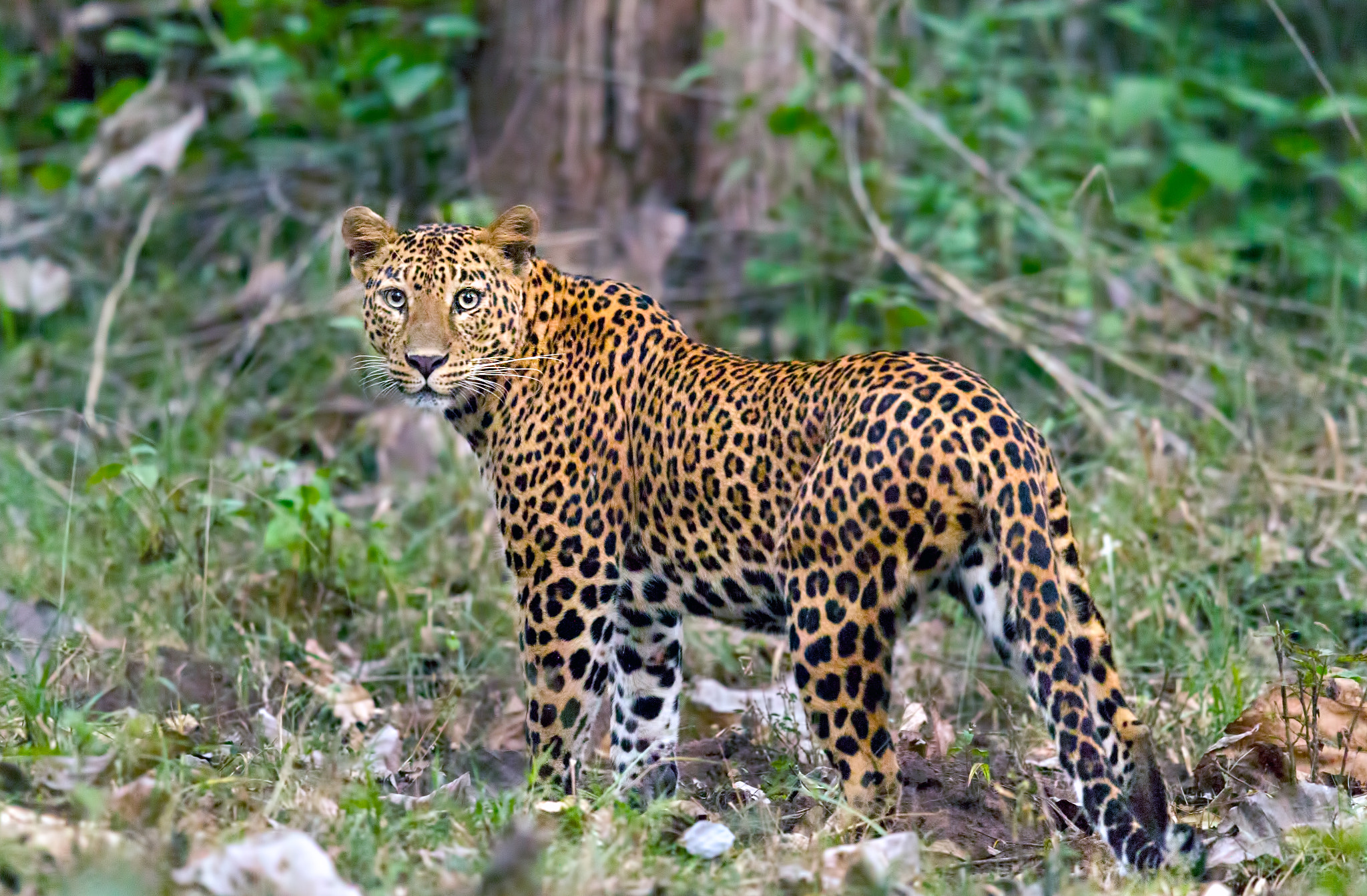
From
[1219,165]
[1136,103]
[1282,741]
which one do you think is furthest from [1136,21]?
[1282,741]

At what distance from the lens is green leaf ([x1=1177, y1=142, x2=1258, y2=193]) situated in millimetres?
9328

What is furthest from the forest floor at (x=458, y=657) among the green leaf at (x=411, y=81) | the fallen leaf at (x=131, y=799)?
the green leaf at (x=411, y=81)

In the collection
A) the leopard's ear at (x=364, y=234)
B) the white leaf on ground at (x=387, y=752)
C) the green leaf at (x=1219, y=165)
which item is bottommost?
the white leaf on ground at (x=387, y=752)

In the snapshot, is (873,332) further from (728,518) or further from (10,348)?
(10,348)

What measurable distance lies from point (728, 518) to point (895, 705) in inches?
64.4

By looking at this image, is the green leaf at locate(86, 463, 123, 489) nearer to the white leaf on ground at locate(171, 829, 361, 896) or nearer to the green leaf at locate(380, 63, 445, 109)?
the white leaf on ground at locate(171, 829, 361, 896)

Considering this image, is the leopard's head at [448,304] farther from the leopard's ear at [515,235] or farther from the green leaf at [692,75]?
the green leaf at [692,75]

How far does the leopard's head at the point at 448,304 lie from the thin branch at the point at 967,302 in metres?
3.27

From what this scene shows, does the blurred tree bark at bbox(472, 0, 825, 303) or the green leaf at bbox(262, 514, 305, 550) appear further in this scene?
the blurred tree bark at bbox(472, 0, 825, 303)

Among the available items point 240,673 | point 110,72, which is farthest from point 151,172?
point 240,673

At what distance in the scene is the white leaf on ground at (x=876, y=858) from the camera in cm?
412

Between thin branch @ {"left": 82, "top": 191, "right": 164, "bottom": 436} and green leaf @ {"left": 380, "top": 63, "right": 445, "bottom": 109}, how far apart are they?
161 centimetres

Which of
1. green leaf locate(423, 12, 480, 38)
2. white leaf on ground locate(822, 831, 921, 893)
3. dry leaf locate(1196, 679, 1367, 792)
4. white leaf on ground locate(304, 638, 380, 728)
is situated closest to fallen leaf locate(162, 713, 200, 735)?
white leaf on ground locate(304, 638, 380, 728)

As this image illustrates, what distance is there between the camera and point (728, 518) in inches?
196
